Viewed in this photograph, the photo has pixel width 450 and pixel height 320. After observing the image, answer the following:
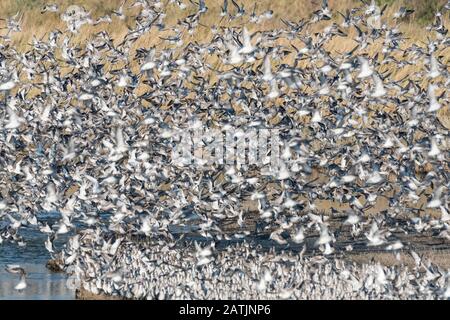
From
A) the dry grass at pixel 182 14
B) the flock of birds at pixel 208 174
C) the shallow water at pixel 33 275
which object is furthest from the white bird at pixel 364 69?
the dry grass at pixel 182 14

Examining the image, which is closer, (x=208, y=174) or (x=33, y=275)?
(x=33, y=275)

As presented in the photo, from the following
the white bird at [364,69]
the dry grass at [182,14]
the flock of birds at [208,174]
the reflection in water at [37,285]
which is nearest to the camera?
the flock of birds at [208,174]

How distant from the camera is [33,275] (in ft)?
78.5

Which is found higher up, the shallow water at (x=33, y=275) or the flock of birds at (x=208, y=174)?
the flock of birds at (x=208, y=174)

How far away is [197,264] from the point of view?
21.4 metres

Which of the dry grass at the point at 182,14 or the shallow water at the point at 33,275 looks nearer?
A: the shallow water at the point at 33,275

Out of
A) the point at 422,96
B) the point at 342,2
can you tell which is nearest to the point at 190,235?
the point at 422,96

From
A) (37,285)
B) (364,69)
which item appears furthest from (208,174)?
(37,285)

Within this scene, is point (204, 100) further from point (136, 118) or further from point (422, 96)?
point (422, 96)

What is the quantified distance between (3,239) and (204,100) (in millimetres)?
4178

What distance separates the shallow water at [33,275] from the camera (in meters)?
22.5

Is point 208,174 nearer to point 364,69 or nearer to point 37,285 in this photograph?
point 364,69

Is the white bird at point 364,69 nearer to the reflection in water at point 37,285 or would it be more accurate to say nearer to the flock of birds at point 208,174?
the flock of birds at point 208,174
